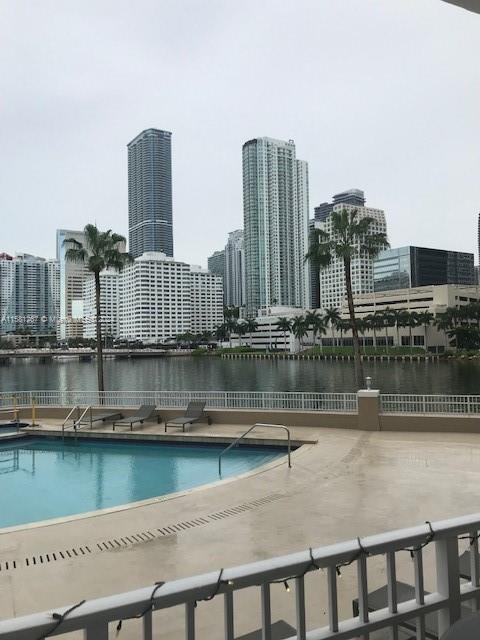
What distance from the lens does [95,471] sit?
14.2 metres

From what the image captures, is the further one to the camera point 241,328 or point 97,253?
point 241,328

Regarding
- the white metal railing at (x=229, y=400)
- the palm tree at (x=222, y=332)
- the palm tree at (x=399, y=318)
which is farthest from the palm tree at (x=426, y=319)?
the white metal railing at (x=229, y=400)

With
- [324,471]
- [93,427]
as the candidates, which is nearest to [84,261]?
[93,427]

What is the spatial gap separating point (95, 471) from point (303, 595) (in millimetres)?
12951

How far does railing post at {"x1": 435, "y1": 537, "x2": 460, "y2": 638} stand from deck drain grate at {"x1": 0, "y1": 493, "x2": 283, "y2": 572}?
5538mm

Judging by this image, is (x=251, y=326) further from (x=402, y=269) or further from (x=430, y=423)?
(x=430, y=423)

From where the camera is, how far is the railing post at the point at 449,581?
2.73 metres

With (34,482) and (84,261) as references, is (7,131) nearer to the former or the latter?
(84,261)

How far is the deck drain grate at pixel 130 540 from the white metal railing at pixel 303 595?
17.2ft

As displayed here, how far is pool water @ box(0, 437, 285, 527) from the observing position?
11327 millimetres

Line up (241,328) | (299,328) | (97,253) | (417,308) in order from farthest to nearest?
1. (241,328)
2. (299,328)
3. (417,308)
4. (97,253)

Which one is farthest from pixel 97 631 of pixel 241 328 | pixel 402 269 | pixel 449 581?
pixel 402 269

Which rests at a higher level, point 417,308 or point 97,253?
point 417,308

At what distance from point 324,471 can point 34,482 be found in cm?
783
